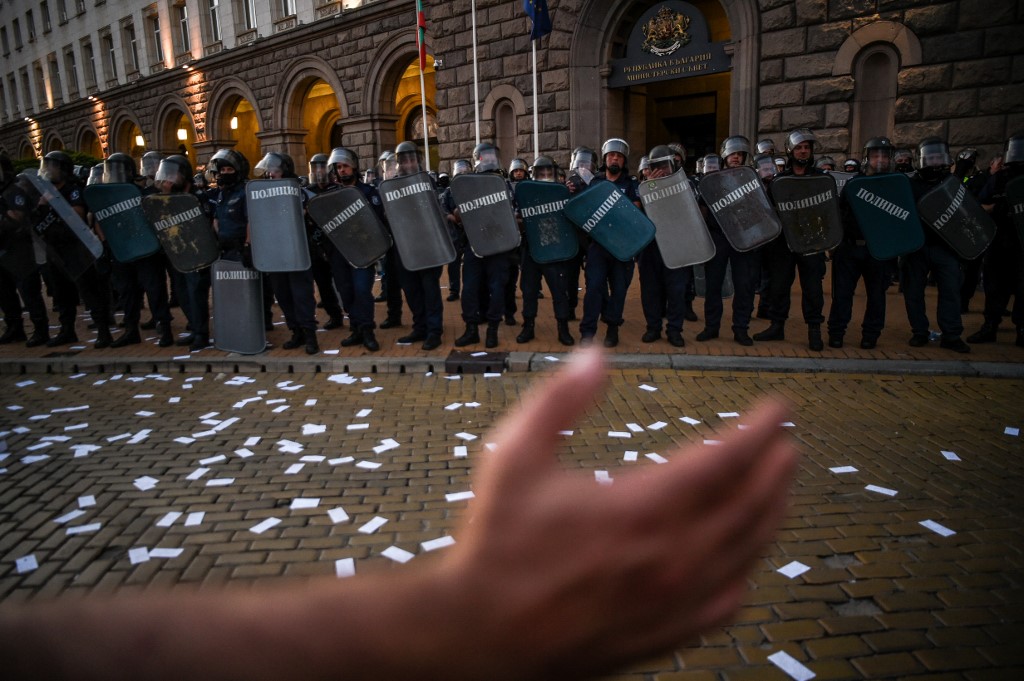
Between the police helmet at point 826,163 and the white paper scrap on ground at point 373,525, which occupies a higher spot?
the police helmet at point 826,163

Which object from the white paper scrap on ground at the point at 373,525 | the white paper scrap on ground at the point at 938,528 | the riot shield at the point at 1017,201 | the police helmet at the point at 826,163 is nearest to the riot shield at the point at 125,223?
the white paper scrap on ground at the point at 373,525

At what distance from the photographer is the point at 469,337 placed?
24.3 ft

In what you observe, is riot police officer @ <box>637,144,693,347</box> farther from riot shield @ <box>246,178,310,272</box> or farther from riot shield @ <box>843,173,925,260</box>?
riot shield @ <box>246,178,310,272</box>

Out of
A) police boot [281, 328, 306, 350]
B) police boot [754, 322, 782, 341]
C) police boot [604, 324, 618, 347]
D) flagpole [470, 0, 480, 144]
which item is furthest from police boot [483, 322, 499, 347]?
flagpole [470, 0, 480, 144]

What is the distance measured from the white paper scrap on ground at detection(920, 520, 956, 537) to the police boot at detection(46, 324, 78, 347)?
917cm

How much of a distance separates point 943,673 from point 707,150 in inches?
671

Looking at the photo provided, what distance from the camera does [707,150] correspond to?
17672 millimetres

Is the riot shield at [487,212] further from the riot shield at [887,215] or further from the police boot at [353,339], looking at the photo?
the riot shield at [887,215]

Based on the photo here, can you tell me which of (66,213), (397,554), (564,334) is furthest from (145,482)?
(66,213)

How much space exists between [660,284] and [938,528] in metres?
4.46

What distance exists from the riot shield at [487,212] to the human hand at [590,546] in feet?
21.6

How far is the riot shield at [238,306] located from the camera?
23.2ft

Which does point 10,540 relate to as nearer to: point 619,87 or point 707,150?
point 619,87

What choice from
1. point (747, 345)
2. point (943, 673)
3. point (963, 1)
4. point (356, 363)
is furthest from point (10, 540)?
point (963, 1)
